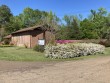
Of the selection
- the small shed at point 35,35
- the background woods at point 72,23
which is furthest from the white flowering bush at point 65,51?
the background woods at point 72,23

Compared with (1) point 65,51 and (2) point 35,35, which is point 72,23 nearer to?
(2) point 35,35

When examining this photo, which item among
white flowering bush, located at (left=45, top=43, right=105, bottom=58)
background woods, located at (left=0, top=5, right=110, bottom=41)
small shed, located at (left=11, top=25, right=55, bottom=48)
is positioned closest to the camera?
white flowering bush, located at (left=45, top=43, right=105, bottom=58)

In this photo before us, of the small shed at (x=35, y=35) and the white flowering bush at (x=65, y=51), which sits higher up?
the small shed at (x=35, y=35)

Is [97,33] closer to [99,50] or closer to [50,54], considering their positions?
[99,50]

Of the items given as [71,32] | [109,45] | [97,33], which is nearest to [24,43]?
[109,45]

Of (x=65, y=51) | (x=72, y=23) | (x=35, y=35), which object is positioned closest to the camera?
(x=65, y=51)

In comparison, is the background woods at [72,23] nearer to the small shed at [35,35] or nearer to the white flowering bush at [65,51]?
the small shed at [35,35]

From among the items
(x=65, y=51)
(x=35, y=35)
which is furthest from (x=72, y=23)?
(x=65, y=51)

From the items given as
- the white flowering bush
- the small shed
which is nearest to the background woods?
the small shed

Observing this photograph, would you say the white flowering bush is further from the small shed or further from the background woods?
the background woods

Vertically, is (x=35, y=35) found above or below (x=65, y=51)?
above

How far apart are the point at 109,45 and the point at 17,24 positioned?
3890cm

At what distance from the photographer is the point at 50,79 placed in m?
10.7

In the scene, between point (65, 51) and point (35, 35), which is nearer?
point (65, 51)
